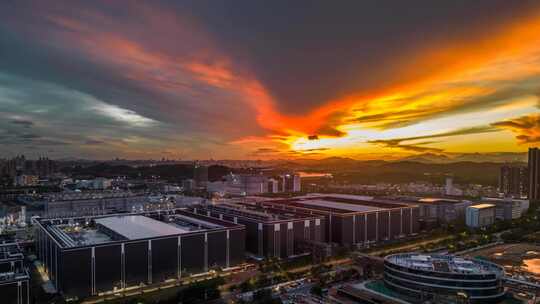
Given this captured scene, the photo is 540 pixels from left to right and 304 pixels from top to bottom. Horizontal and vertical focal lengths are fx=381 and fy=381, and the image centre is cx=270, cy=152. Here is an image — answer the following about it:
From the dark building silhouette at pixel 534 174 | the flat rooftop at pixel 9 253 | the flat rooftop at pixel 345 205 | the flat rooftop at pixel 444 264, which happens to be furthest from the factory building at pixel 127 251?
the dark building silhouette at pixel 534 174

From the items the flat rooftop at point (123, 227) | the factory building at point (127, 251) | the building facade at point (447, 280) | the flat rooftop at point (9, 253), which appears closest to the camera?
the building facade at point (447, 280)

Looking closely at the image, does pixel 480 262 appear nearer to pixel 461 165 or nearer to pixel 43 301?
pixel 43 301

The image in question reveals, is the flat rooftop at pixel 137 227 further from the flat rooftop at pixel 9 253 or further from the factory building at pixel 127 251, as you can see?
the flat rooftop at pixel 9 253

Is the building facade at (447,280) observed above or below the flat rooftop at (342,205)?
below

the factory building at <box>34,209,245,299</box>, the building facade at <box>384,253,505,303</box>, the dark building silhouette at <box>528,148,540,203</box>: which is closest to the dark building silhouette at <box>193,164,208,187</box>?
the factory building at <box>34,209,245,299</box>

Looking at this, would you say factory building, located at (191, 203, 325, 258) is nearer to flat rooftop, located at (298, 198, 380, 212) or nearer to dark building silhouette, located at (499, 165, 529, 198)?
flat rooftop, located at (298, 198, 380, 212)
